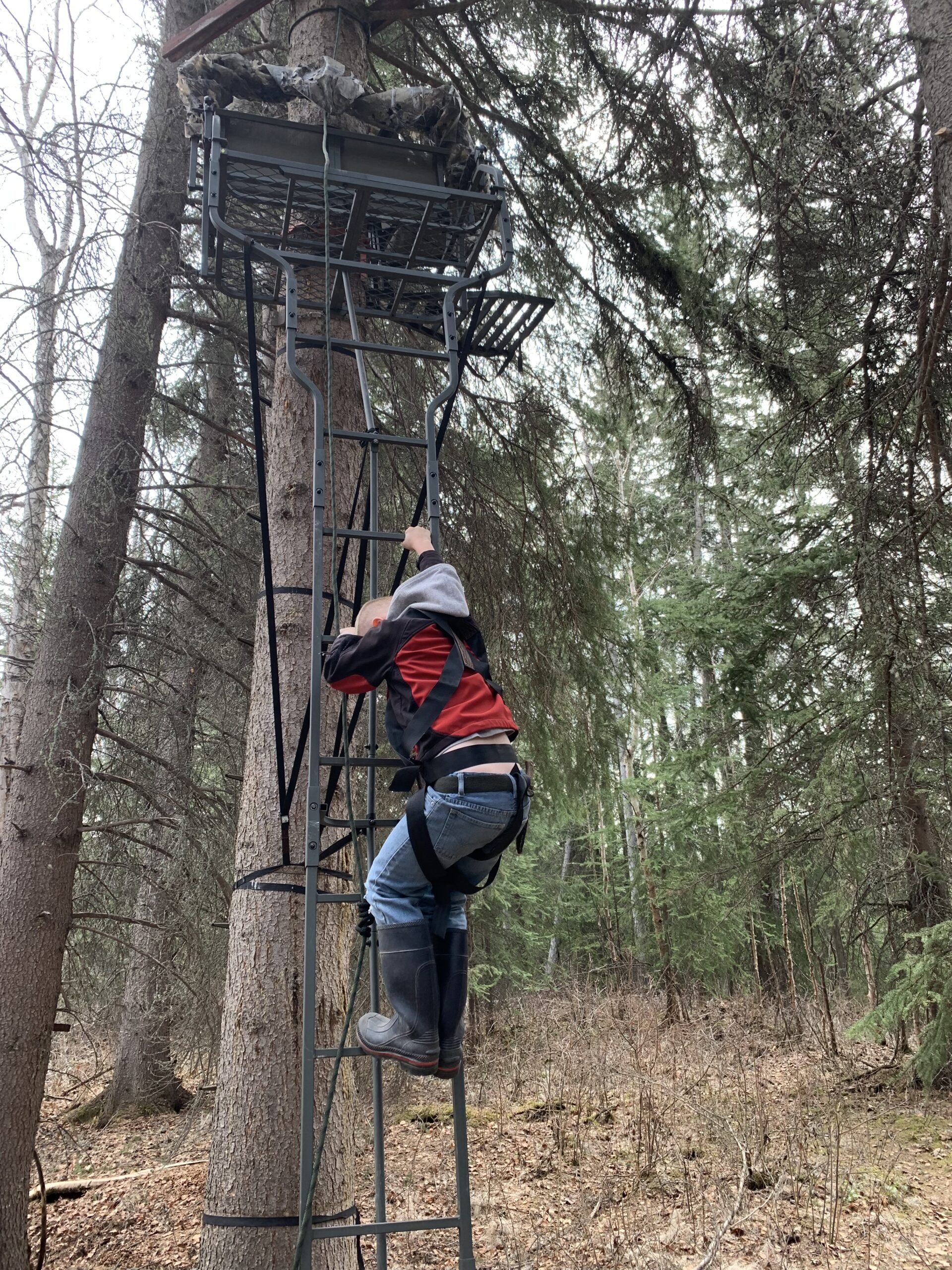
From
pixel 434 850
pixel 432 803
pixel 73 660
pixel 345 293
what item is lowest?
pixel 434 850

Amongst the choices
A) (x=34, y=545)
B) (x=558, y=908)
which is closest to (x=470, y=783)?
(x=34, y=545)

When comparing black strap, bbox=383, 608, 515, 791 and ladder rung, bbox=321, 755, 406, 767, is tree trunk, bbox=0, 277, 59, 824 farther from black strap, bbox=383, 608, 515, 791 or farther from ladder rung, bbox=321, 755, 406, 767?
black strap, bbox=383, 608, 515, 791

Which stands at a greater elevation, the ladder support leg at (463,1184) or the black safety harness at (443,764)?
the black safety harness at (443,764)

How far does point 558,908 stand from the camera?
20781 millimetres

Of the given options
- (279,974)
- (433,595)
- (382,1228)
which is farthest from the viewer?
(279,974)

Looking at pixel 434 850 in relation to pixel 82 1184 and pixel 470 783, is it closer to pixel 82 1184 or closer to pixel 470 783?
pixel 470 783

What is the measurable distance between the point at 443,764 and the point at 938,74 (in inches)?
155

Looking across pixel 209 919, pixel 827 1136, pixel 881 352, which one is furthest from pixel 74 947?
pixel 881 352

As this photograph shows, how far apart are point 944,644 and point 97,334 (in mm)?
5640

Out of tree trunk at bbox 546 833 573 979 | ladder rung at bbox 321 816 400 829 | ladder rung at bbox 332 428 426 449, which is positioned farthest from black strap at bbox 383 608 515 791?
tree trunk at bbox 546 833 573 979

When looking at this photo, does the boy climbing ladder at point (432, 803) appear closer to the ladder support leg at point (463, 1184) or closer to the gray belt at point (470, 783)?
the gray belt at point (470, 783)

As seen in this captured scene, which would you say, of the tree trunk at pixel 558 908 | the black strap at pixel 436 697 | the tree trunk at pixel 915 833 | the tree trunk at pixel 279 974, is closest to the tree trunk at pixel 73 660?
the tree trunk at pixel 279 974

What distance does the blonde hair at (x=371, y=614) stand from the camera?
115 inches

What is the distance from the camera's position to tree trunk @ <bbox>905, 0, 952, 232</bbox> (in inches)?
159
